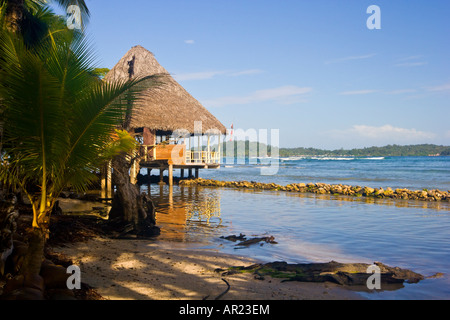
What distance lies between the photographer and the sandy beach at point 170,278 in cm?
501

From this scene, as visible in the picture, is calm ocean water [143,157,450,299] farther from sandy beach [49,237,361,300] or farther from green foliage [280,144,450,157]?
green foliage [280,144,450,157]

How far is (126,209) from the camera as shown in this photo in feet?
30.2

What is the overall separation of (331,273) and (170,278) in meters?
2.52

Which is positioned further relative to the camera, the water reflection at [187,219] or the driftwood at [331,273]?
the water reflection at [187,219]

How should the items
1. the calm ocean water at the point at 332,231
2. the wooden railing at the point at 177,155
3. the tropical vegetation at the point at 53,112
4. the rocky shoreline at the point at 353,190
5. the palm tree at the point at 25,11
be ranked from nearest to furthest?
1. the tropical vegetation at the point at 53,112
2. the palm tree at the point at 25,11
3. the calm ocean water at the point at 332,231
4. the rocky shoreline at the point at 353,190
5. the wooden railing at the point at 177,155

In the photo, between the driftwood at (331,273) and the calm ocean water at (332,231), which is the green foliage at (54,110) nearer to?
the driftwood at (331,273)

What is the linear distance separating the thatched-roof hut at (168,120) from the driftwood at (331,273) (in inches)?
518

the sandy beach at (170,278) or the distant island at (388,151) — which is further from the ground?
the distant island at (388,151)

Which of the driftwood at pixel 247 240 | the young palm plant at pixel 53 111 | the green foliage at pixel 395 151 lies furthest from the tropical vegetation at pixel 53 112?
the green foliage at pixel 395 151

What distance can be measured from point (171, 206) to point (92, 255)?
9.38 metres
